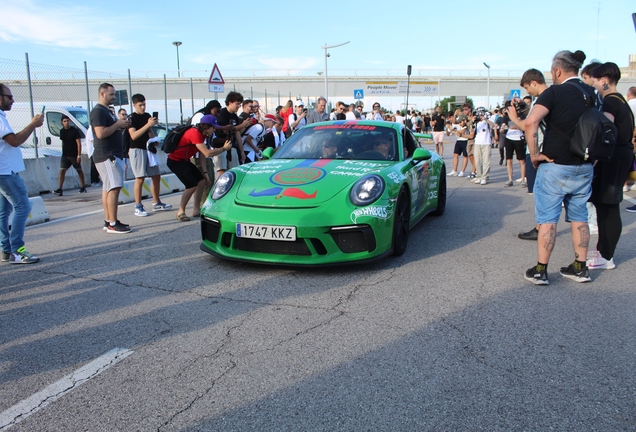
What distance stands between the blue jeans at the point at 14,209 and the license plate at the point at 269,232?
2293 mm

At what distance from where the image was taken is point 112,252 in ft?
17.6

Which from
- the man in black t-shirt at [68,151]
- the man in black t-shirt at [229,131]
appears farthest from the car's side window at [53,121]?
the man in black t-shirt at [229,131]

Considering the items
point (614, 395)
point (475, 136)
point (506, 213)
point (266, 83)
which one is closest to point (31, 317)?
point (614, 395)

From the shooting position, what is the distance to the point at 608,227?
4508 millimetres

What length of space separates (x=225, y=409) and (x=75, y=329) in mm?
1509

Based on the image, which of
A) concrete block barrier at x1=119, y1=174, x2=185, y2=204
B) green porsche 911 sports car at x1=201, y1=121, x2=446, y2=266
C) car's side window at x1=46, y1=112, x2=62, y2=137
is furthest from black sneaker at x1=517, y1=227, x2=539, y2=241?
car's side window at x1=46, y1=112, x2=62, y2=137

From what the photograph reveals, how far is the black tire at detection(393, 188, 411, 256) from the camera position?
15.6 ft

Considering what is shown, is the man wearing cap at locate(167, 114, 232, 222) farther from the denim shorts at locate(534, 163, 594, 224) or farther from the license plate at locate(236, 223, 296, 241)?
the denim shorts at locate(534, 163, 594, 224)

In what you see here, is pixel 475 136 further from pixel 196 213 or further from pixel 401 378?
pixel 401 378

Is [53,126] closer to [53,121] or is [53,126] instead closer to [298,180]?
[53,121]

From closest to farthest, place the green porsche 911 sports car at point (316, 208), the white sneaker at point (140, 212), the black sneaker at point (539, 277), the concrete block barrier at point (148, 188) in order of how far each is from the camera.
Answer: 1. the black sneaker at point (539, 277)
2. the green porsche 911 sports car at point (316, 208)
3. the white sneaker at point (140, 212)
4. the concrete block barrier at point (148, 188)

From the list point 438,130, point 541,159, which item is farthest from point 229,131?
point 438,130

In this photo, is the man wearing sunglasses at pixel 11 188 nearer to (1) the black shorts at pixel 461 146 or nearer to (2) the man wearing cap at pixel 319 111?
(2) the man wearing cap at pixel 319 111

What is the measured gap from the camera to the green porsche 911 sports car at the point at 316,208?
4.25m
